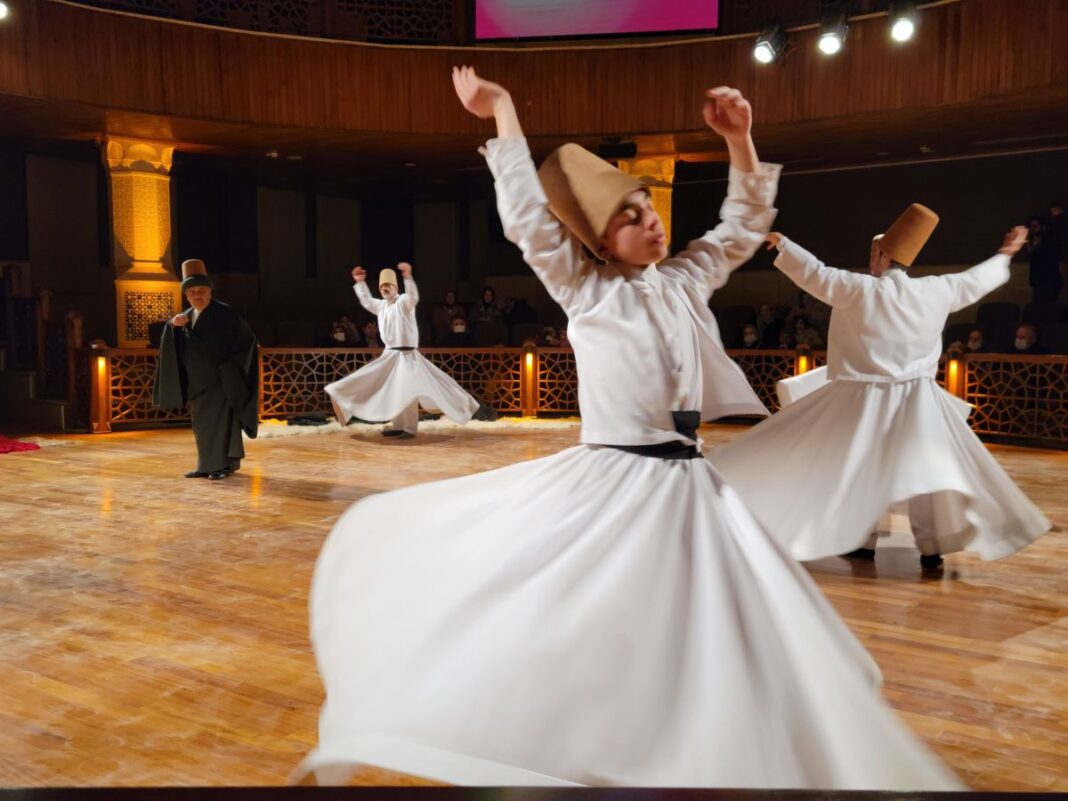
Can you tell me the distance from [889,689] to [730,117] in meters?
1.69

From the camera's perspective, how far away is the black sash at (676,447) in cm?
204

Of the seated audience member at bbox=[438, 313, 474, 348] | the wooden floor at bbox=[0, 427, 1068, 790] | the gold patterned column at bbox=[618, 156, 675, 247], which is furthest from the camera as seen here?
the seated audience member at bbox=[438, 313, 474, 348]

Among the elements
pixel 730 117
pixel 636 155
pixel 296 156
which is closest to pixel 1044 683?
pixel 730 117

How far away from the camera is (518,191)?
199 cm

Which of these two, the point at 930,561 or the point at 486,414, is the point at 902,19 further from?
the point at 930,561

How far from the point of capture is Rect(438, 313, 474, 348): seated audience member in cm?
1177

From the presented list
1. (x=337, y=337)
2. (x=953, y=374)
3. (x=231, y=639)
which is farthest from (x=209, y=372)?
(x=953, y=374)

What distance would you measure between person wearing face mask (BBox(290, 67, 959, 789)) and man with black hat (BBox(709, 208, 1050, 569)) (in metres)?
1.88

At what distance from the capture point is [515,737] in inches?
66.4

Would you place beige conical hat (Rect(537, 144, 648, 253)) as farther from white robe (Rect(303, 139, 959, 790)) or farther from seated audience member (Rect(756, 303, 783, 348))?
seated audience member (Rect(756, 303, 783, 348))

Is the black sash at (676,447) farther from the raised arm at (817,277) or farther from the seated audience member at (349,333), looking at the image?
the seated audience member at (349,333)

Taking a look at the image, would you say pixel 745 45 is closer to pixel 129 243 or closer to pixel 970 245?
pixel 970 245

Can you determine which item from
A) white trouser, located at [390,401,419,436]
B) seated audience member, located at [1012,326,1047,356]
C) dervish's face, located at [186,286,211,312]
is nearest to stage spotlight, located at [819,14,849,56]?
seated audience member, located at [1012,326,1047,356]

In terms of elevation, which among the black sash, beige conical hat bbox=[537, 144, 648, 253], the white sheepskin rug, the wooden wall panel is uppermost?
the wooden wall panel
